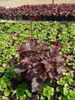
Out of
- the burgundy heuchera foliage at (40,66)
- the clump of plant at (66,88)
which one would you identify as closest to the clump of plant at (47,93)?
the clump of plant at (66,88)

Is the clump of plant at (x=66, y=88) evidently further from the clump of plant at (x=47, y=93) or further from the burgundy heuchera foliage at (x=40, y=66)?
the burgundy heuchera foliage at (x=40, y=66)

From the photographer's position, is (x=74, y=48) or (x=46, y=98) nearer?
(x=46, y=98)

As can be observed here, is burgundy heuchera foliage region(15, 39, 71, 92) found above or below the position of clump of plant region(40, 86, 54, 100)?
above

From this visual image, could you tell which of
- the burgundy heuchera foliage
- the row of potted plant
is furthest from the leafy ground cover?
the row of potted plant

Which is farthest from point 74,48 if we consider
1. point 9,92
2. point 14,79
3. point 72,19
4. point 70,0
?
point 70,0

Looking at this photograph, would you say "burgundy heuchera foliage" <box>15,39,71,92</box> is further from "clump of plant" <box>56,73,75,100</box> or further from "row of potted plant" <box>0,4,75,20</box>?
"row of potted plant" <box>0,4,75,20</box>

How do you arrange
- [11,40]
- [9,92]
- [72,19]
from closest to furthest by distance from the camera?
[9,92] < [11,40] < [72,19]

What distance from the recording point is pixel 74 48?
9.64 feet

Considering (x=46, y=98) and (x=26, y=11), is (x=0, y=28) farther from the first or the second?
(x=46, y=98)

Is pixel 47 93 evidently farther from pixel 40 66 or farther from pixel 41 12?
pixel 41 12

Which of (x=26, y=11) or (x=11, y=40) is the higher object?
(x=26, y=11)

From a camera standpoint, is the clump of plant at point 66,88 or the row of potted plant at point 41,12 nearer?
the clump of plant at point 66,88

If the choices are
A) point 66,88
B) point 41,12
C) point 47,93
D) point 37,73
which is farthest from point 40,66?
point 41,12

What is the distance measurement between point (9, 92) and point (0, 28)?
2.66m
